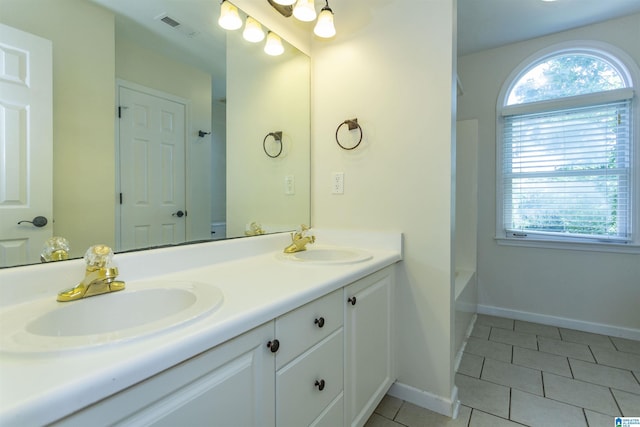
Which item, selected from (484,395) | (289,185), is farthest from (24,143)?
(484,395)

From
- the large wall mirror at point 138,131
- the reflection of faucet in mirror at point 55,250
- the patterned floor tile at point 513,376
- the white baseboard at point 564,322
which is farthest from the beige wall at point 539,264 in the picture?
the reflection of faucet in mirror at point 55,250

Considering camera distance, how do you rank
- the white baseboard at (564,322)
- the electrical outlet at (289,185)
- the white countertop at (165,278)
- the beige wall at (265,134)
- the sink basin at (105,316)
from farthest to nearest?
the white baseboard at (564,322) → the electrical outlet at (289,185) → the beige wall at (265,134) → the sink basin at (105,316) → the white countertop at (165,278)

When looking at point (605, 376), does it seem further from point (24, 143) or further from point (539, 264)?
point (24, 143)

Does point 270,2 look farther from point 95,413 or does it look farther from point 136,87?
point 95,413

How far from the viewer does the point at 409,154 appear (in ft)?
5.16

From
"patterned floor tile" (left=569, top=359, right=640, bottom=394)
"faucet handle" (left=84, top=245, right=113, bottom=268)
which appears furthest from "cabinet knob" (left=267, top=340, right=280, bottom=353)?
"patterned floor tile" (left=569, top=359, right=640, bottom=394)

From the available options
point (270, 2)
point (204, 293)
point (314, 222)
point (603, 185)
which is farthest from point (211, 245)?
point (603, 185)

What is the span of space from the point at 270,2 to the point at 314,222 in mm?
1216

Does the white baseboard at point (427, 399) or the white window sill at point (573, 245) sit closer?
the white baseboard at point (427, 399)

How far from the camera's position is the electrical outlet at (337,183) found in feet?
5.87

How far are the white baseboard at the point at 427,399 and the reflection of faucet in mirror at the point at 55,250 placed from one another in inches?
63.6

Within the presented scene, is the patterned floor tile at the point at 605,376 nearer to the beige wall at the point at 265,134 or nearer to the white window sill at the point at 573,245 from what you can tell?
the white window sill at the point at 573,245

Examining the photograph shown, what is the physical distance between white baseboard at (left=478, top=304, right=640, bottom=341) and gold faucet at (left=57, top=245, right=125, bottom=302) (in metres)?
3.03

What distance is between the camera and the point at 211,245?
1305mm
